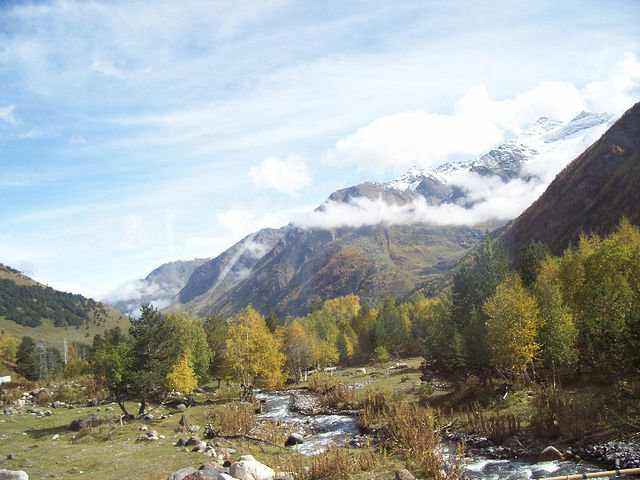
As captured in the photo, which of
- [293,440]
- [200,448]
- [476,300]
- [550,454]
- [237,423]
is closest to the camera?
[550,454]

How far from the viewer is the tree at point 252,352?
176 ft

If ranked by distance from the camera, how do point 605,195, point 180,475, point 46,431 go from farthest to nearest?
point 605,195, point 46,431, point 180,475

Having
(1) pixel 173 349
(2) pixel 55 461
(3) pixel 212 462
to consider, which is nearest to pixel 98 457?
(2) pixel 55 461

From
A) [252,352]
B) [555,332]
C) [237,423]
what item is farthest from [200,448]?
[555,332]

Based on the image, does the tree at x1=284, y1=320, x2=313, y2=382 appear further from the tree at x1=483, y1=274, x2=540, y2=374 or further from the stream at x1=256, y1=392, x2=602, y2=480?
the tree at x1=483, y1=274, x2=540, y2=374

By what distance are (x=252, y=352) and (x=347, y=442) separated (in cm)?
3547

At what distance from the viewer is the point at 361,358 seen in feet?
387

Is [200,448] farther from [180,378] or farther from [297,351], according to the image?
[297,351]

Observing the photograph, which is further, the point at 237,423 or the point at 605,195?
the point at 605,195

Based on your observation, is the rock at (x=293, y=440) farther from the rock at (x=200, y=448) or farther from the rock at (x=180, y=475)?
the rock at (x=180, y=475)

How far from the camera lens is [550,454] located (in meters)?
24.3

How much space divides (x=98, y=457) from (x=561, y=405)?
32.5 metres

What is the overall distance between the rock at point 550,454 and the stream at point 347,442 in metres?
0.47

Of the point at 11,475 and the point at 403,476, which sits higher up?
the point at 11,475
